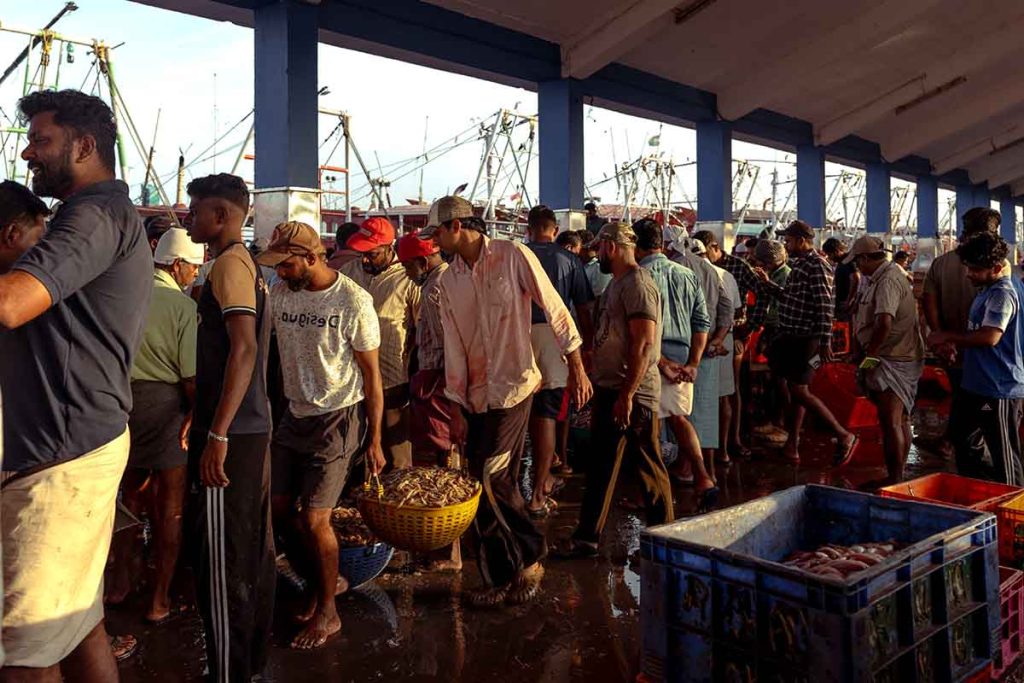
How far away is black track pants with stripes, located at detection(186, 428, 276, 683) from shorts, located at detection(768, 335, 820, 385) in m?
4.84

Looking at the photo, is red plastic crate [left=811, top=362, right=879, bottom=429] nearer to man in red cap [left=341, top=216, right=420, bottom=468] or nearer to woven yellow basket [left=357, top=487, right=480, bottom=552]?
man in red cap [left=341, top=216, right=420, bottom=468]

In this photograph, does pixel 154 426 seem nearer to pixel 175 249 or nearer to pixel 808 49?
pixel 175 249

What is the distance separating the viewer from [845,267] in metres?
9.90

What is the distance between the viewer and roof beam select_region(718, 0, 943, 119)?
1049 centimetres

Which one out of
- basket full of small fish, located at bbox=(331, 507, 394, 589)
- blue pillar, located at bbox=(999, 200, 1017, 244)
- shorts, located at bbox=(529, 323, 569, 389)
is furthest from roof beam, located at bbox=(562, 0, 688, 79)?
blue pillar, located at bbox=(999, 200, 1017, 244)

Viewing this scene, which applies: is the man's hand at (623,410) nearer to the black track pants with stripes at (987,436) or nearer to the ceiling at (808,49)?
the black track pants with stripes at (987,436)

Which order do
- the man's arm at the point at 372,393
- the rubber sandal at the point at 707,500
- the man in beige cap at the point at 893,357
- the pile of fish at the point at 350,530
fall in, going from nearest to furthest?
1. the man's arm at the point at 372,393
2. the pile of fish at the point at 350,530
3. the rubber sandal at the point at 707,500
4. the man in beige cap at the point at 893,357

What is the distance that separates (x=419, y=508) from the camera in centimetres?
369

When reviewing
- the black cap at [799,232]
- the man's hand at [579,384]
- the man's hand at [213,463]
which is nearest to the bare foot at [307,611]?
the man's hand at [213,463]

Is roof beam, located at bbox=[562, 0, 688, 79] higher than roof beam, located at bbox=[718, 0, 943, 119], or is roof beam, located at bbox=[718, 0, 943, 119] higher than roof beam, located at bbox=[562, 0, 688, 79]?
roof beam, located at bbox=[718, 0, 943, 119]

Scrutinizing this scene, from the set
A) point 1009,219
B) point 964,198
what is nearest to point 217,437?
point 964,198

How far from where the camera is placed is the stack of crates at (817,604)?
2.11 m

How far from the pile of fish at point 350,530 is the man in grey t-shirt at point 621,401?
1133 millimetres

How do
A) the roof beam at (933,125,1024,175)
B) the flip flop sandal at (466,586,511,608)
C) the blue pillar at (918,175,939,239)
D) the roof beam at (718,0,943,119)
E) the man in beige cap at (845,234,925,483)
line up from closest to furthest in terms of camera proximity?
1. the flip flop sandal at (466,586,511,608)
2. the man in beige cap at (845,234,925,483)
3. the roof beam at (718,0,943,119)
4. the roof beam at (933,125,1024,175)
5. the blue pillar at (918,175,939,239)
